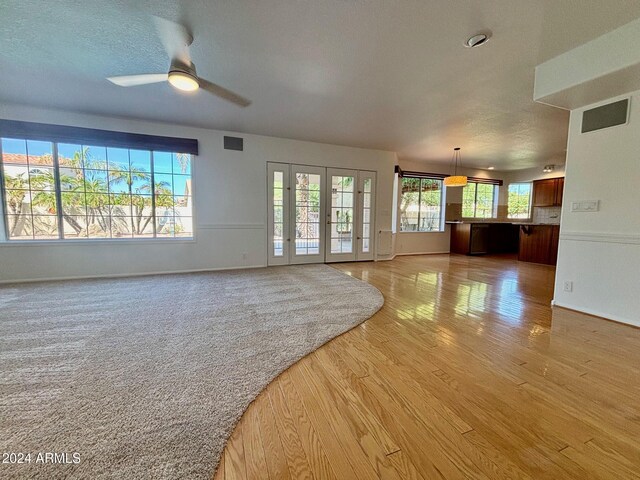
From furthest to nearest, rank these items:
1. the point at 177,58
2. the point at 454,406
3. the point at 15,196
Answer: the point at 15,196 → the point at 177,58 → the point at 454,406

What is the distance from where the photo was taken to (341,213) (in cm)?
612

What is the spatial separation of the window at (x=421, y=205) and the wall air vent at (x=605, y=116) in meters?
4.44

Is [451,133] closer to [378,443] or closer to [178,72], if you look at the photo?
[178,72]

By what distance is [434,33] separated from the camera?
2.20 meters

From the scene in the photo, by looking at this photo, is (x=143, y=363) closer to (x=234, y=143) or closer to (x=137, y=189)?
(x=137, y=189)

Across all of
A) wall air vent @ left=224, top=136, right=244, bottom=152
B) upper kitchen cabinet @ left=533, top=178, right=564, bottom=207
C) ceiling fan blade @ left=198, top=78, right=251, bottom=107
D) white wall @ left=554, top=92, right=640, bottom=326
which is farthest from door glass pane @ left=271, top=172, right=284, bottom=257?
upper kitchen cabinet @ left=533, top=178, right=564, bottom=207

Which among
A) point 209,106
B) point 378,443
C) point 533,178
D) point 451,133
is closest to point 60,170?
point 209,106

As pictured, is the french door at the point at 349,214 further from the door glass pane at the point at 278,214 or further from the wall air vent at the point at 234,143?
the wall air vent at the point at 234,143

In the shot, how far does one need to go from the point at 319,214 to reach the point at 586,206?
4.21 m

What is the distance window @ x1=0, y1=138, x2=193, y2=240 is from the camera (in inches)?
161

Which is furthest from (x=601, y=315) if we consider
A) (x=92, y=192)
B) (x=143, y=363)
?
(x=92, y=192)

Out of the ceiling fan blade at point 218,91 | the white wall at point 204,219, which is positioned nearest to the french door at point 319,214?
the white wall at point 204,219

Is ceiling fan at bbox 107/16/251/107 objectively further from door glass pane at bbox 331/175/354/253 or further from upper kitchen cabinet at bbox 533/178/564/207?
upper kitchen cabinet at bbox 533/178/564/207

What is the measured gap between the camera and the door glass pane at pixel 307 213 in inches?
225
